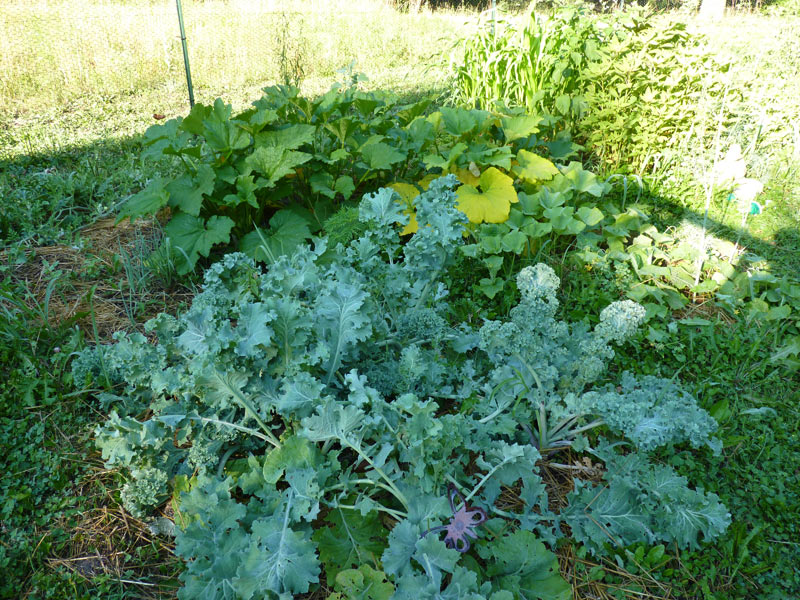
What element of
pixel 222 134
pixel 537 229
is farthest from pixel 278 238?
pixel 537 229

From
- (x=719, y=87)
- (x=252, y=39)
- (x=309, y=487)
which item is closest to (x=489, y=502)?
(x=309, y=487)

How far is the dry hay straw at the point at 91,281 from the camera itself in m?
2.46

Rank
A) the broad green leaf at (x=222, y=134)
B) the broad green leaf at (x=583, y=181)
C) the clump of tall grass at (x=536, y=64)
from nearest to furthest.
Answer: the broad green leaf at (x=222, y=134) < the broad green leaf at (x=583, y=181) < the clump of tall grass at (x=536, y=64)

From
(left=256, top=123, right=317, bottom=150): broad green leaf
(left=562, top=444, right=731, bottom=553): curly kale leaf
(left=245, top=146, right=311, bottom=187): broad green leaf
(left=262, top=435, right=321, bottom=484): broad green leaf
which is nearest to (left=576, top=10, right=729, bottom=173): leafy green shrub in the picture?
(left=256, top=123, right=317, bottom=150): broad green leaf

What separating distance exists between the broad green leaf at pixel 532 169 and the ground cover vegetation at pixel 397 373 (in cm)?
2

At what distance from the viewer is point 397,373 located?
194 centimetres

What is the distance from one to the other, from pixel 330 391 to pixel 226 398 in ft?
1.09

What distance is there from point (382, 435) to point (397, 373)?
0.32 meters

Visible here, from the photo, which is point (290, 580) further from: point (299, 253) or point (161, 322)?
point (299, 253)

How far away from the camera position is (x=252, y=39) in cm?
780

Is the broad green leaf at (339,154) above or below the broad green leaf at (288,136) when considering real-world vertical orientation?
below

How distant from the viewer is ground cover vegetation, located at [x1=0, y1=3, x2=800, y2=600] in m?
1.56

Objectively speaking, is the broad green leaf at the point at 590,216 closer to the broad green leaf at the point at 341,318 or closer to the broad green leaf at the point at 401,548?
the broad green leaf at the point at 341,318

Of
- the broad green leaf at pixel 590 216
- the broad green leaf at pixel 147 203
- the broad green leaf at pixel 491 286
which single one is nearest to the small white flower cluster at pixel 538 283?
the broad green leaf at pixel 491 286
